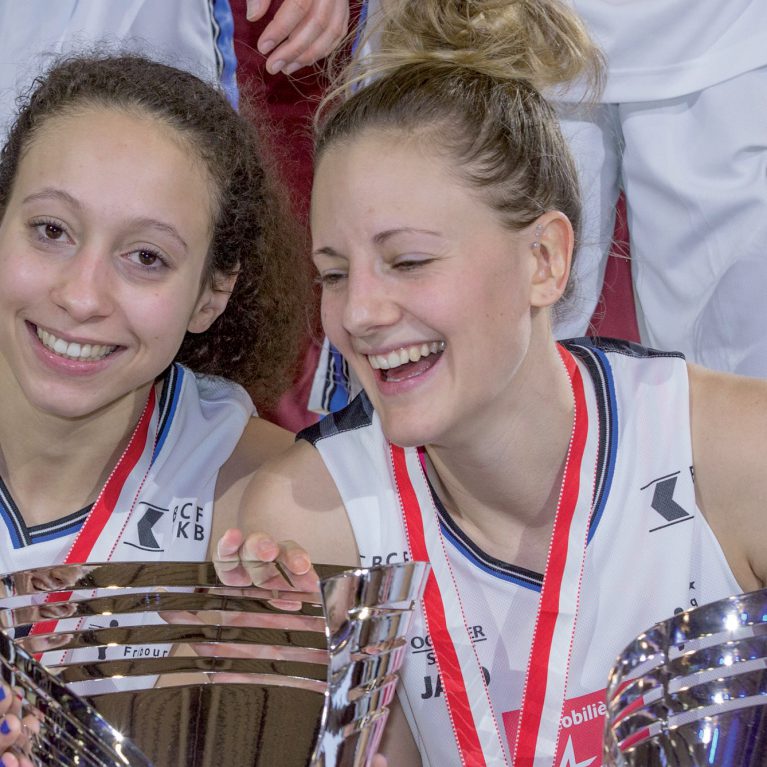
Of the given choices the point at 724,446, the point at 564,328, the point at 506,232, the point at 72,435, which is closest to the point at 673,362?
the point at 724,446

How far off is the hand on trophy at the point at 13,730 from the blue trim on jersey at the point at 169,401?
0.88 metres

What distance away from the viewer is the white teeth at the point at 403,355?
126cm

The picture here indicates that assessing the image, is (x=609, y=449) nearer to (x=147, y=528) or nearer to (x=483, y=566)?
(x=483, y=566)

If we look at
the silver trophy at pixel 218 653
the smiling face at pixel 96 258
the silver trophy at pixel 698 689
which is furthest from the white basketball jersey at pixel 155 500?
the silver trophy at pixel 698 689

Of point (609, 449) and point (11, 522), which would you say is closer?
point (609, 449)

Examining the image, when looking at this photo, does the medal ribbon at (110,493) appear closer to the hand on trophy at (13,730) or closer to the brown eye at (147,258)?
the brown eye at (147,258)

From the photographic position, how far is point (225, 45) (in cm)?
195

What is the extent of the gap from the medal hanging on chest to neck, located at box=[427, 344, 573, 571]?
1.4 inches

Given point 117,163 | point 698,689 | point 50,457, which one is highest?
point 117,163

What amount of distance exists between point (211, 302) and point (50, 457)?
29 centimetres

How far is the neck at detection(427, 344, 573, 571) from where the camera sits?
4.54 ft

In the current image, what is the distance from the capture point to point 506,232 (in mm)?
1302

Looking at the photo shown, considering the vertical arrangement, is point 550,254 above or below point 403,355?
above

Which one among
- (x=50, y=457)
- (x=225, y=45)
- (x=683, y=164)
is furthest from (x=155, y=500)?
(x=683, y=164)
